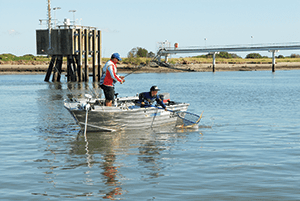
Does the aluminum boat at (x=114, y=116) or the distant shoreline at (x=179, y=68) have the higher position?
the distant shoreline at (x=179, y=68)

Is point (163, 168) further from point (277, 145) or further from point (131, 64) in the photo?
point (131, 64)

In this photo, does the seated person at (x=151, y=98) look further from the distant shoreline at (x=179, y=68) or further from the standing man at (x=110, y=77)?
the distant shoreline at (x=179, y=68)

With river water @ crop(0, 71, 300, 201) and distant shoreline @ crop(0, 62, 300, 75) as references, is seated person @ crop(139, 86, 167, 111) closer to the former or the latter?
river water @ crop(0, 71, 300, 201)

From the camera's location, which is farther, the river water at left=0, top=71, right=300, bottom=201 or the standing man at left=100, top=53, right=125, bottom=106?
the standing man at left=100, top=53, right=125, bottom=106

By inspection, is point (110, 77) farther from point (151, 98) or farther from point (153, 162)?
point (153, 162)

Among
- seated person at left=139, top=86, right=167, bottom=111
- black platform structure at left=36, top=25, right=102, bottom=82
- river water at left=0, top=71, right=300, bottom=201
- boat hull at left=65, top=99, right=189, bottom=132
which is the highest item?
black platform structure at left=36, top=25, right=102, bottom=82

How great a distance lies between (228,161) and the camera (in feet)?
35.7

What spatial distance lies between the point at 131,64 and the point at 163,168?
88.5 m

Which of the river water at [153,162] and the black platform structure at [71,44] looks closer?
the river water at [153,162]

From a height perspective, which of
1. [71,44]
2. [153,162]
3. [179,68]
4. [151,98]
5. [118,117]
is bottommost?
[153,162]

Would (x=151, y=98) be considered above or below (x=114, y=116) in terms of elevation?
above

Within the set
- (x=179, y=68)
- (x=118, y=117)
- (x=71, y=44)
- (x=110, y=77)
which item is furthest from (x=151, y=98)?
(x=179, y=68)

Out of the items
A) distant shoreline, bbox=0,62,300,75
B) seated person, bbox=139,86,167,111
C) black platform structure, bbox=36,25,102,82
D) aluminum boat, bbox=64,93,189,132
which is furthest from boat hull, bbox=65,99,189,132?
distant shoreline, bbox=0,62,300,75

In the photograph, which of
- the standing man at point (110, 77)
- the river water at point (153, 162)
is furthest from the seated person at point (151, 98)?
the standing man at point (110, 77)
